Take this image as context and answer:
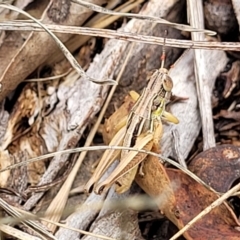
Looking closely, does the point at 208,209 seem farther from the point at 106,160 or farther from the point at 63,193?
the point at 63,193

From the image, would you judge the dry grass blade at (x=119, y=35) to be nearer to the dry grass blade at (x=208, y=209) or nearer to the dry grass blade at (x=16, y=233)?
the dry grass blade at (x=208, y=209)

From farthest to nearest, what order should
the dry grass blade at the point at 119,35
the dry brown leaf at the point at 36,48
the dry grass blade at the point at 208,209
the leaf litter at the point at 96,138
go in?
1. the dry brown leaf at the point at 36,48
2. the dry grass blade at the point at 119,35
3. the leaf litter at the point at 96,138
4. the dry grass blade at the point at 208,209

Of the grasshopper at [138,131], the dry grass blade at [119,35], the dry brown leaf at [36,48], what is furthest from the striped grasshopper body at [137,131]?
the dry brown leaf at [36,48]

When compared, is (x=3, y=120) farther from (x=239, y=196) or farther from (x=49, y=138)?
(x=239, y=196)

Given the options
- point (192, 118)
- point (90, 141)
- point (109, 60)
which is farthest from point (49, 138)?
point (192, 118)

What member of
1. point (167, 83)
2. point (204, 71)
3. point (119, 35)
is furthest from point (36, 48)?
point (204, 71)

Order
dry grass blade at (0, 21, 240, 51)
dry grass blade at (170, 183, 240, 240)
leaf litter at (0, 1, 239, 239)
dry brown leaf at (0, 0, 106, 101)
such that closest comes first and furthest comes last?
dry grass blade at (170, 183, 240, 240), leaf litter at (0, 1, 239, 239), dry grass blade at (0, 21, 240, 51), dry brown leaf at (0, 0, 106, 101)

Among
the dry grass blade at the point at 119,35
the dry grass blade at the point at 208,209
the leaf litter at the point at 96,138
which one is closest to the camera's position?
the dry grass blade at the point at 208,209

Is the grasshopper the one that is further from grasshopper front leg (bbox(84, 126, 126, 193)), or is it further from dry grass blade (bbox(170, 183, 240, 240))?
dry grass blade (bbox(170, 183, 240, 240))

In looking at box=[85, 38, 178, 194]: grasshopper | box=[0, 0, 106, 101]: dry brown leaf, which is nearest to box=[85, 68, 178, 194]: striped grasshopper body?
box=[85, 38, 178, 194]: grasshopper
